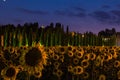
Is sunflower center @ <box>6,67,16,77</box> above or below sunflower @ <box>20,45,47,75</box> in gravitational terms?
below

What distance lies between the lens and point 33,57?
9.27 metres

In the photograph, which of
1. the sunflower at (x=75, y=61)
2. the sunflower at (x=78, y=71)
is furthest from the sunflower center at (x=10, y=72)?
the sunflower at (x=75, y=61)

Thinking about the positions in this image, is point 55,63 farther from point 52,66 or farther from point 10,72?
point 10,72

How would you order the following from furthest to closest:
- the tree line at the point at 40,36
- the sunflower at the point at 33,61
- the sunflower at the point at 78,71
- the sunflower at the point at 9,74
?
the tree line at the point at 40,36, the sunflower at the point at 78,71, the sunflower at the point at 33,61, the sunflower at the point at 9,74

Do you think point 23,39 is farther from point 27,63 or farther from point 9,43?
point 27,63

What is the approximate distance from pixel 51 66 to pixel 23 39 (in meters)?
24.0

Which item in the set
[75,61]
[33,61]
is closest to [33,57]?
[33,61]

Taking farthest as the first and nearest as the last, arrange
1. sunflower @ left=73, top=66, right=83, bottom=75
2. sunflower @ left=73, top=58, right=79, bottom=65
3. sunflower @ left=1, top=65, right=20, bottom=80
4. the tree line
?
the tree line → sunflower @ left=73, top=58, right=79, bottom=65 → sunflower @ left=73, top=66, right=83, bottom=75 → sunflower @ left=1, top=65, right=20, bottom=80

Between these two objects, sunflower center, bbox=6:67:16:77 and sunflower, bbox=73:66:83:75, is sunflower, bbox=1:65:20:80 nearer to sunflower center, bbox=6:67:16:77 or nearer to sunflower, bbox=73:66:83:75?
sunflower center, bbox=6:67:16:77

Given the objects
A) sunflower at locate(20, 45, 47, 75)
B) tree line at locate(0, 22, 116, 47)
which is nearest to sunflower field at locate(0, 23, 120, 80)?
sunflower at locate(20, 45, 47, 75)

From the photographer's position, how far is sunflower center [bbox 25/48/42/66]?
364 inches

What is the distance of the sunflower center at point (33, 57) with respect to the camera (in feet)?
30.3

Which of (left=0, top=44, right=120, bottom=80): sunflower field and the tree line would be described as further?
the tree line

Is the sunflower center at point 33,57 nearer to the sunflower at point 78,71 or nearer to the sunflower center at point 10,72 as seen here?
the sunflower center at point 10,72
